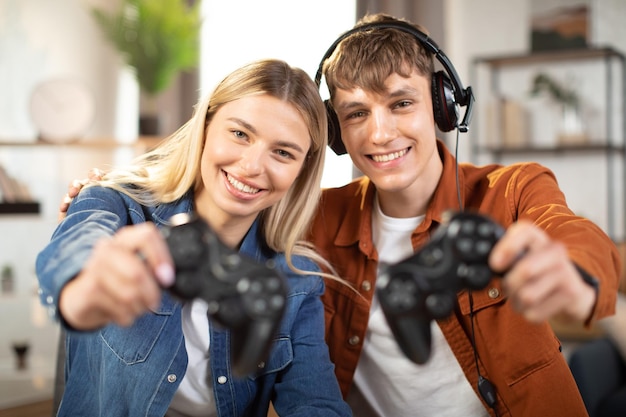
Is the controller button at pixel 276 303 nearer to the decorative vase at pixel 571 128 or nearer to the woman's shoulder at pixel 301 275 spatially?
the woman's shoulder at pixel 301 275

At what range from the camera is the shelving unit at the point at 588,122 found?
4.21m

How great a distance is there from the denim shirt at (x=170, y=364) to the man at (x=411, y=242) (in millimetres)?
149

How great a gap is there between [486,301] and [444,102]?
0.41 meters

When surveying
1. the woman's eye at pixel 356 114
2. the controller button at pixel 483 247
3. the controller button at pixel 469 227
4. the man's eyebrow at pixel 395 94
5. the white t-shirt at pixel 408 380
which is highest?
the man's eyebrow at pixel 395 94

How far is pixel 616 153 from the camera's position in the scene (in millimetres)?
4285

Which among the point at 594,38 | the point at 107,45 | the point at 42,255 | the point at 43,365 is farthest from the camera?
the point at 594,38

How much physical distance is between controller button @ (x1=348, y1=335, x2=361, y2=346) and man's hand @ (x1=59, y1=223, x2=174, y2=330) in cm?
83

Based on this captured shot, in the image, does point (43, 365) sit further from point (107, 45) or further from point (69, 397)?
point (69, 397)

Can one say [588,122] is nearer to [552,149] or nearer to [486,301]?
[552,149]

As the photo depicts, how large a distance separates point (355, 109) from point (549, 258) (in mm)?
814

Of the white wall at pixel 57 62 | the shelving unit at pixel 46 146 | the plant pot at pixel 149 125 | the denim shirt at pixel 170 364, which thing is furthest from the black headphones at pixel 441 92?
the white wall at pixel 57 62

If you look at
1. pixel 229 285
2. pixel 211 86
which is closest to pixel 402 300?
pixel 229 285

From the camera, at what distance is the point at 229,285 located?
723 millimetres

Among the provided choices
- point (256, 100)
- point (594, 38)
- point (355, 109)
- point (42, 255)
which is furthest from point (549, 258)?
point (594, 38)
